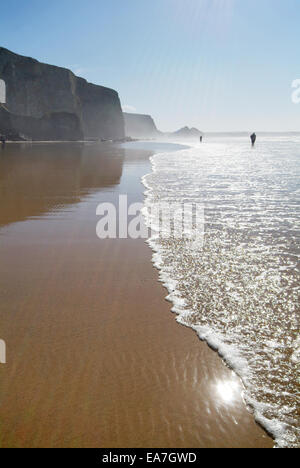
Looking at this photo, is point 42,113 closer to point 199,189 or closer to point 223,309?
point 199,189

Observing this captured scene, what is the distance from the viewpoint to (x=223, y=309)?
3377mm

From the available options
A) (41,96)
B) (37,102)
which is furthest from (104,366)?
(41,96)

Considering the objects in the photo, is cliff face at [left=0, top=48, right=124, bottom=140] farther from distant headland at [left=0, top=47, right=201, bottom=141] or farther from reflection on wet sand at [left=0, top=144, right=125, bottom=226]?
reflection on wet sand at [left=0, top=144, right=125, bottom=226]

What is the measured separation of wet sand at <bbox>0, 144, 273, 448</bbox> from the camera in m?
2.06

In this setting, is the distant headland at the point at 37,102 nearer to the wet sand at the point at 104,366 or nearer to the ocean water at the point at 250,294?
the ocean water at the point at 250,294

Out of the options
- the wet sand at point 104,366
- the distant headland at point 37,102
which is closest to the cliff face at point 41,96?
the distant headland at point 37,102

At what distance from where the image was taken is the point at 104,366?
8.45ft

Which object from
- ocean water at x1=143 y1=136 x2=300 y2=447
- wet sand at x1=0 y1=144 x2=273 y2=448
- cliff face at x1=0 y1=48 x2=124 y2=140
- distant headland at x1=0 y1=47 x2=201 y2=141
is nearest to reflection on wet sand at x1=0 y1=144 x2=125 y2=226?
ocean water at x1=143 y1=136 x2=300 y2=447

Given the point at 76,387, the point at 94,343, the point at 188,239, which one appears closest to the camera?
the point at 76,387

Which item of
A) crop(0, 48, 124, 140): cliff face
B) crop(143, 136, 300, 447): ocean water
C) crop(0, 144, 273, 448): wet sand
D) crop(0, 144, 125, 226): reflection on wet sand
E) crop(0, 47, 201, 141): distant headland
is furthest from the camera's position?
crop(0, 48, 124, 140): cliff face

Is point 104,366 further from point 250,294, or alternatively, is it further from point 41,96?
point 41,96

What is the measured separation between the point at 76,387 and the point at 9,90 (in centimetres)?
7317
